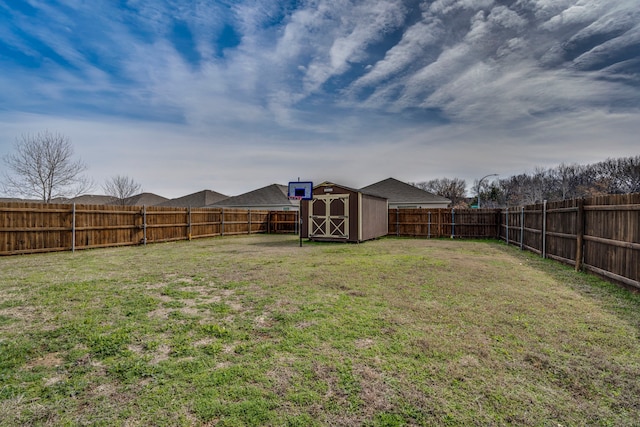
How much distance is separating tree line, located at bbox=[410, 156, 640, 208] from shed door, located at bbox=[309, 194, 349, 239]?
21.8 m

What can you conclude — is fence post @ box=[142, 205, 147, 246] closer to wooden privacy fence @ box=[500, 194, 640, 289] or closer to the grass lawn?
the grass lawn

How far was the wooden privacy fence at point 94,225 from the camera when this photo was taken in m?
9.23

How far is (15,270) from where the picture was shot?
22.0ft

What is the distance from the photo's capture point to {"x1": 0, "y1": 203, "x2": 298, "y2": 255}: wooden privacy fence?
923cm

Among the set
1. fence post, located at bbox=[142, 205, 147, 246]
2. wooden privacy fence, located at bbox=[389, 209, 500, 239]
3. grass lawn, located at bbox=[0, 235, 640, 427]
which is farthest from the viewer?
wooden privacy fence, located at bbox=[389, 209, 500, 239]

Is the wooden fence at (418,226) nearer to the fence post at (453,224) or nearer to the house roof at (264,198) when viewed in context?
the fence post at (453,224)

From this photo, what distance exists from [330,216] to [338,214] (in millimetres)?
430

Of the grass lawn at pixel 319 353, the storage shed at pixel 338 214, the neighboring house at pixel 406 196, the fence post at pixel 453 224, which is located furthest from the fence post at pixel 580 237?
the neighboring house at pixel 406 196

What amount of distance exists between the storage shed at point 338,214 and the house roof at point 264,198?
13797 millimetres

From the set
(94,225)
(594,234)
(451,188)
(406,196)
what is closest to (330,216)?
(94,225)

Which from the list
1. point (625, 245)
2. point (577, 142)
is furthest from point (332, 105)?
point (577, 142)

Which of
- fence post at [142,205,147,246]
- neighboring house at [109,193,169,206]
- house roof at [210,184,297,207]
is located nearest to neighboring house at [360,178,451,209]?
house roof at [210,184,297,207]

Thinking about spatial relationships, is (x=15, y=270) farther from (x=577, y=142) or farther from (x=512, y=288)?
(x=577, y=142)

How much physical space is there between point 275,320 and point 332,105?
36.8 feet
